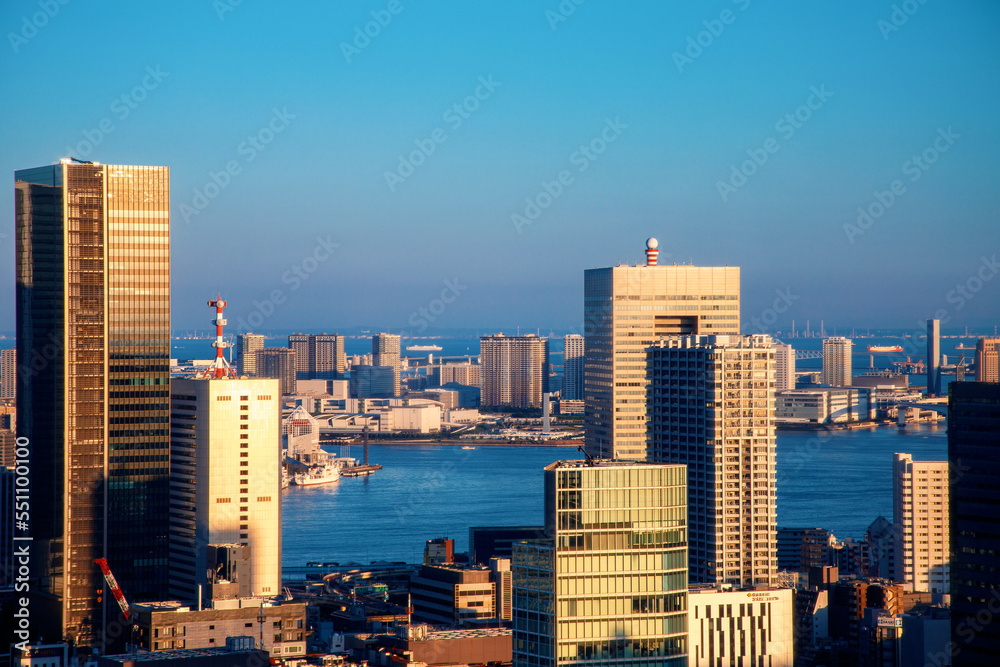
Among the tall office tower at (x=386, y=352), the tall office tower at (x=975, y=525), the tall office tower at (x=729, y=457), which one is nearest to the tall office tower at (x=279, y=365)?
the tall office tower at (x=386, y=352)

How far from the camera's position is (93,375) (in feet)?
55.2

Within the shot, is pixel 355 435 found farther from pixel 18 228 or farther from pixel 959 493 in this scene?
pixel 959 493

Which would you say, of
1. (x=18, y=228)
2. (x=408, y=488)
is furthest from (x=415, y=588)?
(x=408, y=488)

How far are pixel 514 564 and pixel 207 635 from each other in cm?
567

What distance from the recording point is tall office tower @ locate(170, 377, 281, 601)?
18.3 meters

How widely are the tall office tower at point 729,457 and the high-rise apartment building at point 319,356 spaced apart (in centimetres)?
5923

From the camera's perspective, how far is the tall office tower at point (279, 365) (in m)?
63.9

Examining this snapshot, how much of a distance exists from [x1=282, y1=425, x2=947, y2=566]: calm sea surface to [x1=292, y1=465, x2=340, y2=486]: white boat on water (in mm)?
533

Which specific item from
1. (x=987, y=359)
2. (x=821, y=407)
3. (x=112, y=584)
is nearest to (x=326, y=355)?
(x=821, y=407)

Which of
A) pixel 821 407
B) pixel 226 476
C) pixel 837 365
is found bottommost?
pixel 821 407

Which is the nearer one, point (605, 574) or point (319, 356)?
point (605, 574)

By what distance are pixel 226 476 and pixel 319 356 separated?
190 ft

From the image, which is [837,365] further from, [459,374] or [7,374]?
[7,374]

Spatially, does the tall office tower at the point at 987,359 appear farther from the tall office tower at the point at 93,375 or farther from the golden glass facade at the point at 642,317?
the tall office tower at the point at 93,375
